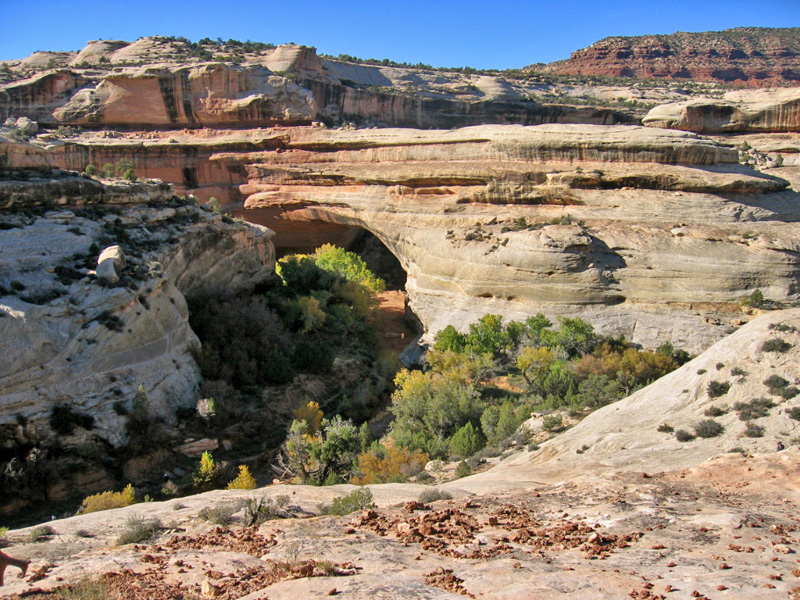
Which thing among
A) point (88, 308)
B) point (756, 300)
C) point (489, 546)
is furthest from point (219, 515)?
point (756, 300)

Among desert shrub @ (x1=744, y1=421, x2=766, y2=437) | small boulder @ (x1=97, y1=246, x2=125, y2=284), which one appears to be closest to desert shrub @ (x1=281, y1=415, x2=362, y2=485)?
small boulder @ (x1=97, y1=246, x2=125, y2=284)

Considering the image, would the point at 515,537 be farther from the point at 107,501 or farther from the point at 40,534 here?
the point at 107,501

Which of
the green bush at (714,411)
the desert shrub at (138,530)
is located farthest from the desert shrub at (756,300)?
the desert shrub at (138,530)

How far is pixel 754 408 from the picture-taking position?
10172mm

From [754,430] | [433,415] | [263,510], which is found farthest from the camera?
[433,415]

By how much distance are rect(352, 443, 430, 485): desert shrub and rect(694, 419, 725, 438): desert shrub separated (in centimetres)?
483

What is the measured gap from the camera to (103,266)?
14.0 meters

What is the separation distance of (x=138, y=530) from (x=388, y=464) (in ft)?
17.1

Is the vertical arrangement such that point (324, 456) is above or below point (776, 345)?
below

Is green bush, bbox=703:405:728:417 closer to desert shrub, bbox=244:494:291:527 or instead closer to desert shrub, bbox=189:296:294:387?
desert shrub, bbox=244:494:291:527

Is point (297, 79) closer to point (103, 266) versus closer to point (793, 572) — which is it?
point (103, 266)

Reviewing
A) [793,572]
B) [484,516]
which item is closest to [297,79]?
[484,516]

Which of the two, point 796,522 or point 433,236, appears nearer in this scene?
point 796,522

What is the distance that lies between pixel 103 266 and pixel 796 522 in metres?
13.3
